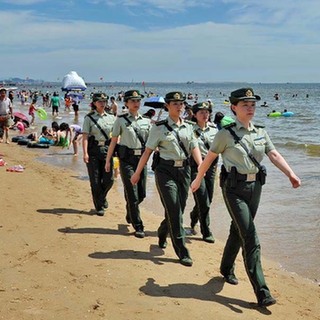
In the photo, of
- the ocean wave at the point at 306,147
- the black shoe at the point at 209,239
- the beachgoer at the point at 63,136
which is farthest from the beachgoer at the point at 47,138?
the black shoe at the point at 209,239

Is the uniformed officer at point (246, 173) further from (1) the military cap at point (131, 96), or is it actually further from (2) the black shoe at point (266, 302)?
(1) the military cap at point (131, 96)

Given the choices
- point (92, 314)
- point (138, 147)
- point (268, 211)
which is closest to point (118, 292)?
point (92, 314)

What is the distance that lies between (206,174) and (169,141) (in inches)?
63.5

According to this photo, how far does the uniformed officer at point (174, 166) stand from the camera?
18.8ft

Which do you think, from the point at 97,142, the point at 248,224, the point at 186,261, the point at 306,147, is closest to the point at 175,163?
the point at 186,261

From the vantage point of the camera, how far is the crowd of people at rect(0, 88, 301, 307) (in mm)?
4746

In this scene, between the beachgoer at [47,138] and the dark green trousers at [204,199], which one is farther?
the beachgoer at [47,138]

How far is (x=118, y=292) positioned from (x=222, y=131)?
6.00 feet

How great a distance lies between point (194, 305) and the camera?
4703mm

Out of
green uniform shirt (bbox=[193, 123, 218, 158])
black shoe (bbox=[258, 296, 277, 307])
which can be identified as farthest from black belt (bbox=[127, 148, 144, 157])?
black shoe (bbox=[258, 296, 277, 307])

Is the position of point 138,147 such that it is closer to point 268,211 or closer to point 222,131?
point 222,131

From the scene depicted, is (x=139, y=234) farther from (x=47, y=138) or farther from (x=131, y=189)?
(x=47, y=138)

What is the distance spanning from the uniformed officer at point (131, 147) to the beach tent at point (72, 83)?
30.2m

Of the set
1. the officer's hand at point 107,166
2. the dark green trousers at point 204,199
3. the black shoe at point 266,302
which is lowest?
the black shoe at point 266,302
